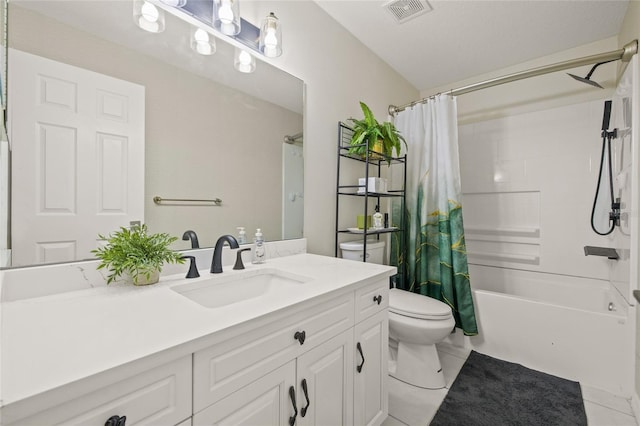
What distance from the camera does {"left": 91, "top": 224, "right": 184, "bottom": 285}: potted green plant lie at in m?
0.87

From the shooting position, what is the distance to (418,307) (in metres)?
1.66

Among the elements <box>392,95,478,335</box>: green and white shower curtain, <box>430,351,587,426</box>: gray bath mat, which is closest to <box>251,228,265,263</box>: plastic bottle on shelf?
<box>430,351,587,426</box>: gray bath mat

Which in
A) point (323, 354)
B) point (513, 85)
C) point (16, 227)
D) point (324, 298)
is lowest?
point (323, 354)

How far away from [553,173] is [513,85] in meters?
0.87

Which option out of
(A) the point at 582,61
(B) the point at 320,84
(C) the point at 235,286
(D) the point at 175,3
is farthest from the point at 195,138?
(A) the point at 582,61

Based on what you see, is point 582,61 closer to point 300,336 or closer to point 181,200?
point 300,336

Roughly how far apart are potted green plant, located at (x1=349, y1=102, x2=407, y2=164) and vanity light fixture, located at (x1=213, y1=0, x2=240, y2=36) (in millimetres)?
892

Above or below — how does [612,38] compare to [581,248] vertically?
above

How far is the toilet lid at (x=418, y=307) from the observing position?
62.9 inches

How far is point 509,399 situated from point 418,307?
67 centimetres

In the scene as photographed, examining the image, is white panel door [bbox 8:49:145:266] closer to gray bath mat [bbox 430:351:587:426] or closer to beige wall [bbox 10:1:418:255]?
beige wall [bbox 10:1:418:255]

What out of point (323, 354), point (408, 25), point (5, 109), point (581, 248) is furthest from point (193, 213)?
point (581, 248)

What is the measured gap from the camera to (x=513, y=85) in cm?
251

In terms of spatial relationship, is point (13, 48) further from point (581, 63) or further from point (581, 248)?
point (581, 248)
